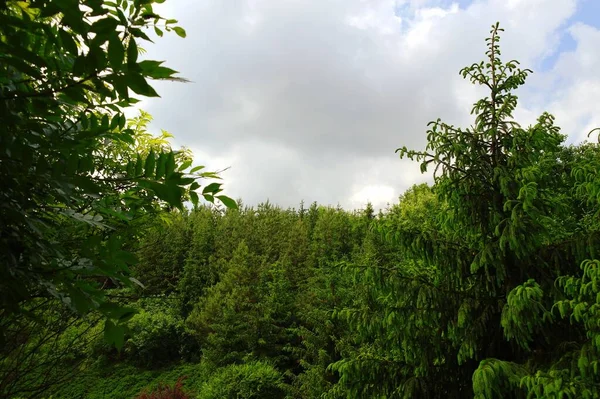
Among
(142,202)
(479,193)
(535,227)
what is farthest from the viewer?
(479,193)

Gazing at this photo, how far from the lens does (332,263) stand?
6.49 m

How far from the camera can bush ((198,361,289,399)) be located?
16.0 meters

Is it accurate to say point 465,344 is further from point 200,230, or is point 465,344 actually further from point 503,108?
point 200,230

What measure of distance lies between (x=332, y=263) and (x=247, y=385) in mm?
11680

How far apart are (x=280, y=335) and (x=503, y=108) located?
16.7 meters

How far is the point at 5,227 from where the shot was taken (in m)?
0.97

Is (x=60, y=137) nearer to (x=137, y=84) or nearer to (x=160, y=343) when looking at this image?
(x=137, y=84)

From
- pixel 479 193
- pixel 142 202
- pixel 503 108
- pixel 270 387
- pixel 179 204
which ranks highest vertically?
pixel 503 108

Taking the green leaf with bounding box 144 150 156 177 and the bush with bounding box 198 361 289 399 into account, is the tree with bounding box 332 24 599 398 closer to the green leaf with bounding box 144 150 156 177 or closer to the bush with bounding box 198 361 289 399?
the green leaf with bounding box 144 150 156 177

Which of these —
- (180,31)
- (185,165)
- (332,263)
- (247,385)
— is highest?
(332,263)

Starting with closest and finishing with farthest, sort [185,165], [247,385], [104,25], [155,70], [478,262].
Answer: [104,25]
[155,70]
[185,165]
[478,262]
[247,385]

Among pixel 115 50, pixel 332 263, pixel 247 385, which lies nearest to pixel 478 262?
pixel 332 263

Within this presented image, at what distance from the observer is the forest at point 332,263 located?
3.03 feet

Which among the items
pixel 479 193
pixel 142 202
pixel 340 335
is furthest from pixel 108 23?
pixel 340 335
